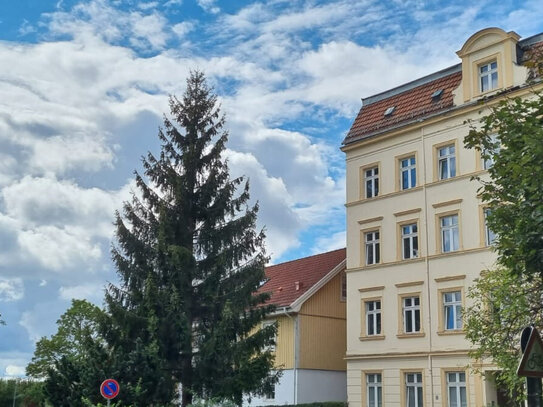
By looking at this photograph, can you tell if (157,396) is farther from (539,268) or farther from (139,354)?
(539,268)

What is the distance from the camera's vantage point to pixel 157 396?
23281 mm

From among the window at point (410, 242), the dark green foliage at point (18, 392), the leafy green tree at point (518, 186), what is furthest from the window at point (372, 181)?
the dark green foliage at point (18, 392)

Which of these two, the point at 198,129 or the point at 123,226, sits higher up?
the point at 198,129

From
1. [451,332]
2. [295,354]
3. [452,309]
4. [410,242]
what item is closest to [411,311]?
Answer: [452,309]

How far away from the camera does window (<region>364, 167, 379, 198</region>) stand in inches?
1314

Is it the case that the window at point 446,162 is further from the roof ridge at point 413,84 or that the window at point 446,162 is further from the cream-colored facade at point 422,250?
the roof ridge at point 413,84

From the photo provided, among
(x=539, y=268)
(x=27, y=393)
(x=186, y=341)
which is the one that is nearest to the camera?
(x=539, y=268)

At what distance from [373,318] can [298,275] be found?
8327 mm

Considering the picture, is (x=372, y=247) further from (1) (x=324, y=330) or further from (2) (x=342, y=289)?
(1) (x=324, y=330)

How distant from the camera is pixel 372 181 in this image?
33.6m

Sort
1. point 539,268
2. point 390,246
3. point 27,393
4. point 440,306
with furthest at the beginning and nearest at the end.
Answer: point 27,393, point 390,246, point 440,306, point 539,268

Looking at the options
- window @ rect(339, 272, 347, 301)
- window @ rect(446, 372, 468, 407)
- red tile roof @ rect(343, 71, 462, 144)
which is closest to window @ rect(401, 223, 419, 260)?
red tile roof @ rect(343, 71, 462, 144)

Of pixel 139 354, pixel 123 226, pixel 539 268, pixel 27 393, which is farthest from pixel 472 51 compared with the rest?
pixel 27 393

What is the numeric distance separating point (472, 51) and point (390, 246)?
900 centimetres
